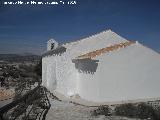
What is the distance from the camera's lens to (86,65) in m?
20.7

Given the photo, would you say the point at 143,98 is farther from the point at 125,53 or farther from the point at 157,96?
the point at 125,53

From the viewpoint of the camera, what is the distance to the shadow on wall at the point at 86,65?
19.4m

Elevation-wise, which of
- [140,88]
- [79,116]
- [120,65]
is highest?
[120,65]

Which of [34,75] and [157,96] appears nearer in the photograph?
[157,96]

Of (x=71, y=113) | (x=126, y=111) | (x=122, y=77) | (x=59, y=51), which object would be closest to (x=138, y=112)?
(x=126, y=111)

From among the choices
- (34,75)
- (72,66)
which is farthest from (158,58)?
(34,75)

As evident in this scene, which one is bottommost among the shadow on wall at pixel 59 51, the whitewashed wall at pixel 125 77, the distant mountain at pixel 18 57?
the whitewashed wall at pixel 125 77

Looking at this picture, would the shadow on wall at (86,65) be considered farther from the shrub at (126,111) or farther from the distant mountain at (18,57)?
the distant mountain at (18,57)

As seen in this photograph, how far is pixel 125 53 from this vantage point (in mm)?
19594

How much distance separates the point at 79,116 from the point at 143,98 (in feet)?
22.5

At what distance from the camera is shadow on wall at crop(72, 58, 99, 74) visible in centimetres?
1943

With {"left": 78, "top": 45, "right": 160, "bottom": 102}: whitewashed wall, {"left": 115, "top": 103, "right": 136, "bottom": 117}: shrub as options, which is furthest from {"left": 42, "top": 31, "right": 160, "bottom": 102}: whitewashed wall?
{"left": 115, "top": 103, "right": 136, "bottom": 117}: shrub

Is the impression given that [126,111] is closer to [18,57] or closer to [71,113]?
[71,113]

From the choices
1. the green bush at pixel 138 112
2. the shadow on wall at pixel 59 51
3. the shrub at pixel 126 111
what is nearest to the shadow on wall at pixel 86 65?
the shadow on wall at pixel 59 51
